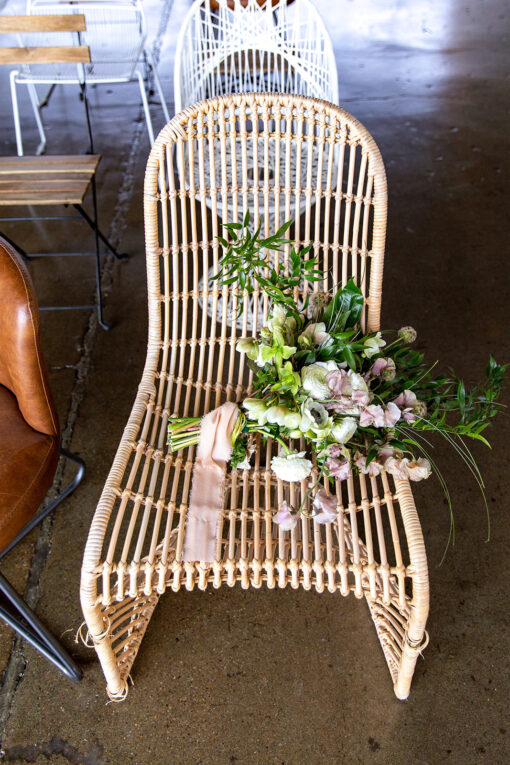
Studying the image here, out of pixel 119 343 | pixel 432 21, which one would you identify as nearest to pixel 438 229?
pixel 119 343

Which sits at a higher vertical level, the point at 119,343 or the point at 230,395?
the point at 230,395

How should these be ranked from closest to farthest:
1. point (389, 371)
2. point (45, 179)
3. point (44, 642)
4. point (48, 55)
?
point (389, 371)
point (44, 642)
point (45, 179)
point (48, 55)

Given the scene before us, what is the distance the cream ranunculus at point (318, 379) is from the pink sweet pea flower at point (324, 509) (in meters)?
0.20

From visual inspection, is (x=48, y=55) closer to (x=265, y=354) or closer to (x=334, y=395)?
(x=265, y=354)

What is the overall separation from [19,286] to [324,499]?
31.2 inches

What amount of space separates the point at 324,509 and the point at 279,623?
1.91ft

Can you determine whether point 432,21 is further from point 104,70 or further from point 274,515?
point 274,515

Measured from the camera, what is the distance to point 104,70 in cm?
314

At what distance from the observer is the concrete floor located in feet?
4.61

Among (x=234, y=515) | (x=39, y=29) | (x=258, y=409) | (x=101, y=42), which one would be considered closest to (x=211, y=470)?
(x=234, y=515)

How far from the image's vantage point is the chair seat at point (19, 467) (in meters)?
1.27

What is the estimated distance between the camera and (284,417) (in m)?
1.20

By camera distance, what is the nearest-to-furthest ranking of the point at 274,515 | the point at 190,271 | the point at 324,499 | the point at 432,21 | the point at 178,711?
the point at 324,499 < the point at 274,515 < the point at 178,711 < the point at 190,271 < the point at 432,21

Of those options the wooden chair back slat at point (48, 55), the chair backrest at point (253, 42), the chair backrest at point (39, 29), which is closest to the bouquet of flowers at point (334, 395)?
the chair backrest at point (253, 42)
